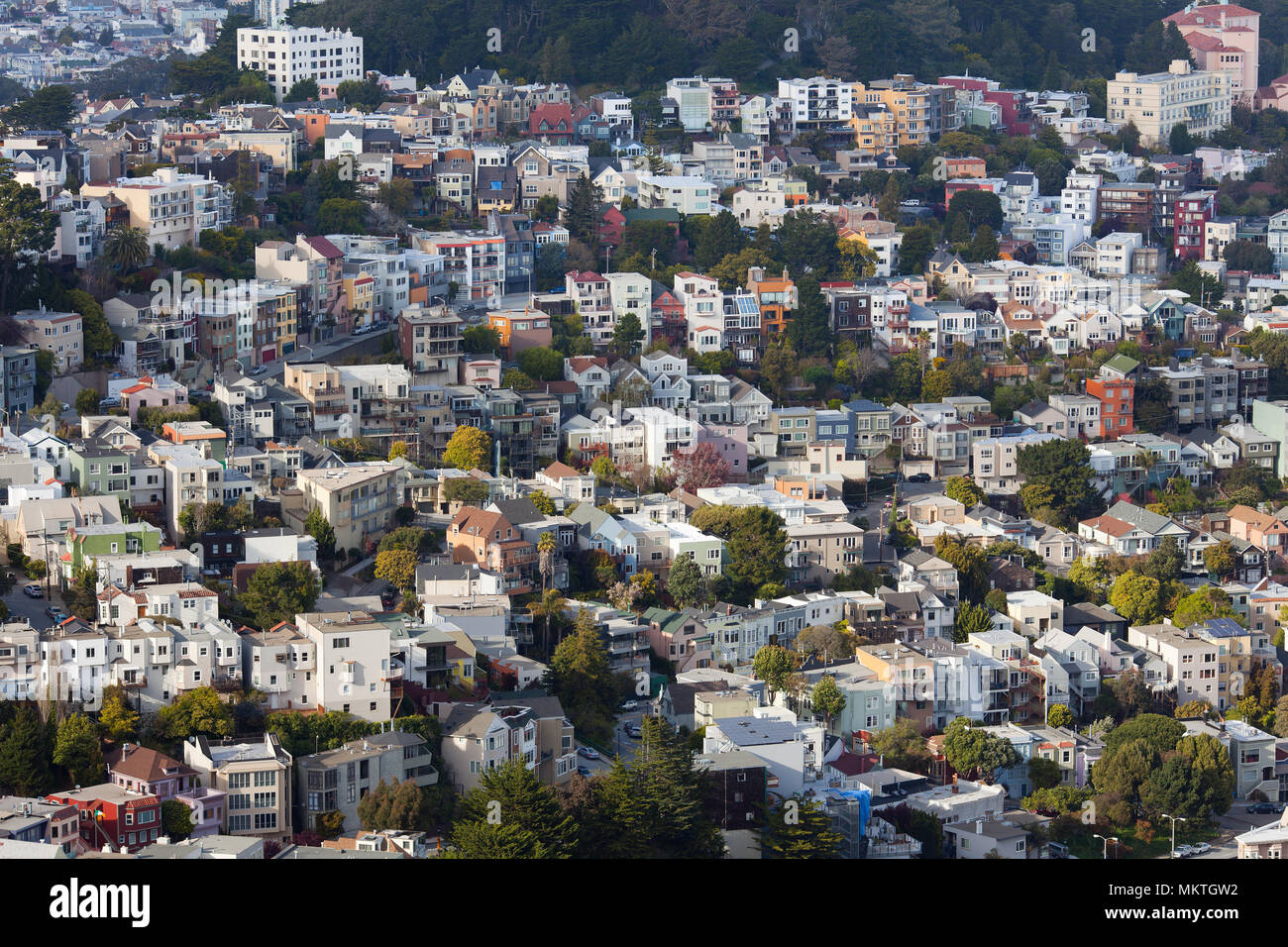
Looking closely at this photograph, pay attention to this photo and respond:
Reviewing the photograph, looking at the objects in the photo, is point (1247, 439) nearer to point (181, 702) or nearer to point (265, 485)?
point (265, 485)

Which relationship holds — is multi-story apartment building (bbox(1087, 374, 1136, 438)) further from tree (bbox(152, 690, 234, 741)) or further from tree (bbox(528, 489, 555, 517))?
tree (bbox(152, 690, 234, 741))

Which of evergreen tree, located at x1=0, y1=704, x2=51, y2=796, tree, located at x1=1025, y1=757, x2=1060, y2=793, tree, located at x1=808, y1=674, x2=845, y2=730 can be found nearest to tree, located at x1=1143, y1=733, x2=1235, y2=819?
tree, located at x1=1025, y1=757, x2=1060, y2=793

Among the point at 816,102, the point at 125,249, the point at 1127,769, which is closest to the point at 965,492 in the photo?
the point at 1127,769

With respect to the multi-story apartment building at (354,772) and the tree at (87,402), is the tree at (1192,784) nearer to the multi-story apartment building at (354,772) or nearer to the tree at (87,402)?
the multi-story apartment building at (354,772)

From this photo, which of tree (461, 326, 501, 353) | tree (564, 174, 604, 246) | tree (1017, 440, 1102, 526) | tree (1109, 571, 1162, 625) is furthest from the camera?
tree (564, 174, 604, 246)

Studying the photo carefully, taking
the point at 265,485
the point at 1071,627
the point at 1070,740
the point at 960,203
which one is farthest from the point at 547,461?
the point at 960,203
